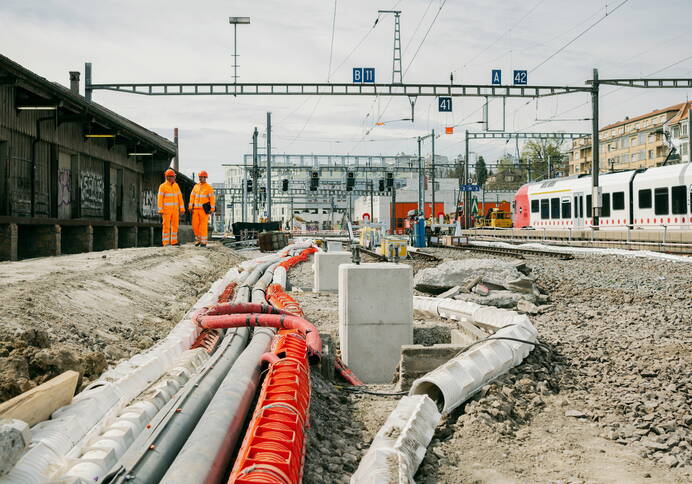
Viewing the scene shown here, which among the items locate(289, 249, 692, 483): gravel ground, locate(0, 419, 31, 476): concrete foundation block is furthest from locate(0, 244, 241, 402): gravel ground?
locate(289, 249, 692, 483): gravel ground

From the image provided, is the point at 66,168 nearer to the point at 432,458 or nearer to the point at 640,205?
the point at 432,458

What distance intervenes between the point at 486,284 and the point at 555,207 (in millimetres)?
24168

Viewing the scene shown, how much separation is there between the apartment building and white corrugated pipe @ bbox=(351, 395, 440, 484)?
268 ft

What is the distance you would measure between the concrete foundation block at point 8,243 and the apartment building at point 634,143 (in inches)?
2997

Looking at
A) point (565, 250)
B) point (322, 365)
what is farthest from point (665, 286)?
point (565, 250)

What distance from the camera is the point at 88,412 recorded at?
12.8 ft

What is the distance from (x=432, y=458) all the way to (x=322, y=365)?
2645 millimetres

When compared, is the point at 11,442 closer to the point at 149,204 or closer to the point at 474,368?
the point at 474,368

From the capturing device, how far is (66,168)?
18.6 m

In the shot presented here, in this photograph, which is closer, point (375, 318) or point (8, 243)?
point (375, 318)

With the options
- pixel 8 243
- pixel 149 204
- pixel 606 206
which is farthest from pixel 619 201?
pixel 8 243

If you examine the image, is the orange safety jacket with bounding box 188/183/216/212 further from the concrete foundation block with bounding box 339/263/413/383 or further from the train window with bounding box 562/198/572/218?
the train window with bounding box 562/198/572/218

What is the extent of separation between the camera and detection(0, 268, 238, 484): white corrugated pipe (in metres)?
3.10

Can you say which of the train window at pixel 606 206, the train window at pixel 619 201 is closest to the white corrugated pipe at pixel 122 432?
the train window at pixel 619 201
